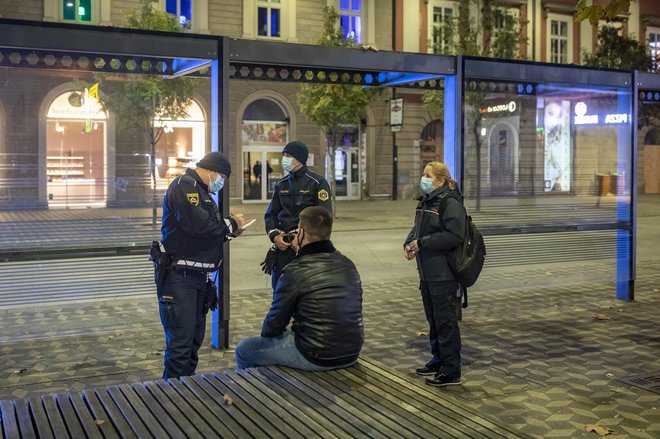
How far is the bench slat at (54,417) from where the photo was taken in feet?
11.1

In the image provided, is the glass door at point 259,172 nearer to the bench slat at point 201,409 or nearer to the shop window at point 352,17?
the shop window at point 352,17

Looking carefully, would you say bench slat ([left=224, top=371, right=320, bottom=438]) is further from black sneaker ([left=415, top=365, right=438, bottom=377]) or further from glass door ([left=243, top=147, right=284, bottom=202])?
glass door ([left=243, top=147, right=284, bottom=202])

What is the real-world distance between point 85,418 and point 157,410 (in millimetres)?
324

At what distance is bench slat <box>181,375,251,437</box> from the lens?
347 cm

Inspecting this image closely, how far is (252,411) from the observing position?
3.68m

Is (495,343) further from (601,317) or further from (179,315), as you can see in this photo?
(179,315)

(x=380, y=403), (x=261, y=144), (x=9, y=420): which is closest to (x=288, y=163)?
(x=380, y=403)

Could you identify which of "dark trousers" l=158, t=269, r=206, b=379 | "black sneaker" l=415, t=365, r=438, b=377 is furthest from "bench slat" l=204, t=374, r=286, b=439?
"black sneaker" l=415, t=365, r=438, b=377

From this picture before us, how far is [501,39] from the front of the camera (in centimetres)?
2858

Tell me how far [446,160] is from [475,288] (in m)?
2.26

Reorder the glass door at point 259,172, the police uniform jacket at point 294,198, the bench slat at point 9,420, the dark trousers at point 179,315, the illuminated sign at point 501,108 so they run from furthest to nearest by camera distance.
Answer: the glass door at point 259,172 → the illuminated sign at point 501,108 → the police uniform jacket at point 294,198 → the dark trousers at point 179,315 → the bench slat at point 9,420

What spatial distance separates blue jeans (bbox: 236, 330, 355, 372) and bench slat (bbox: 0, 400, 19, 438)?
1.37 meters

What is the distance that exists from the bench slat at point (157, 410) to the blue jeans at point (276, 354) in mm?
759

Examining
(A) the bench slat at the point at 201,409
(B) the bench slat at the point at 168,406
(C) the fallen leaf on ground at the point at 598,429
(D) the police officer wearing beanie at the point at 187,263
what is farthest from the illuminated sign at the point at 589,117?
(B) the bench slat at the point at 168,406
